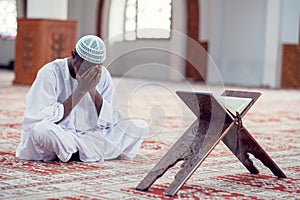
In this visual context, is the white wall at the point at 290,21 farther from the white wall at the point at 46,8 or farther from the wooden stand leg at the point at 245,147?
the wooden stand leg at the point at 245,147

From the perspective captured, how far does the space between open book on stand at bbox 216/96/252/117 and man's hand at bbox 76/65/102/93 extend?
0.78 m

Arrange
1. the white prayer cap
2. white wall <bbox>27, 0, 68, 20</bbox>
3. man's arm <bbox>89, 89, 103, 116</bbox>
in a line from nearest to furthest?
1. the white prayer cap
2. man's arm <bbox>89, 89, 103, 116</bbox>
3. white wall <bbox>27, 0, 68, 20</bbox>

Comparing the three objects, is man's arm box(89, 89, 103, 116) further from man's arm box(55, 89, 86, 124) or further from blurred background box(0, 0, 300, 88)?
blurred background box(0, 0, 300, 88)

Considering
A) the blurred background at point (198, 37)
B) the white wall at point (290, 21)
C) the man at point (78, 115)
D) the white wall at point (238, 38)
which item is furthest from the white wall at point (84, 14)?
the man at point (78, 115)

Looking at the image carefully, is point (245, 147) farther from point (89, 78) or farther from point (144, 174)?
point (89, 78)

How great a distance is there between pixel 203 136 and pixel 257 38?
12.4 m

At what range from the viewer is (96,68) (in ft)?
13.6

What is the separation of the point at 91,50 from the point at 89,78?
0.17 metres

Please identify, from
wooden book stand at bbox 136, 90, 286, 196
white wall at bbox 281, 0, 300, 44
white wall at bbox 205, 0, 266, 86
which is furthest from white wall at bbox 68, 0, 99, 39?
wooden book stand at bbox 136, 90, 286, 196

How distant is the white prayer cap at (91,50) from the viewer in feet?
13.5

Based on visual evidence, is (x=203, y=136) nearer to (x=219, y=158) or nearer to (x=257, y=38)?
(x=219, y=158)

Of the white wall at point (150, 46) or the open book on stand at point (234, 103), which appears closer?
the open book on stand at point (234, 103)

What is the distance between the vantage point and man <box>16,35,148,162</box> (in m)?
4.19

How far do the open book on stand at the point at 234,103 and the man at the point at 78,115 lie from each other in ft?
2.61
